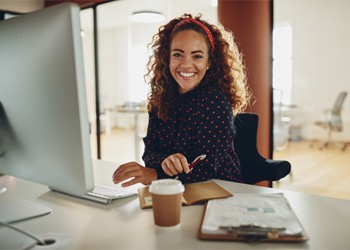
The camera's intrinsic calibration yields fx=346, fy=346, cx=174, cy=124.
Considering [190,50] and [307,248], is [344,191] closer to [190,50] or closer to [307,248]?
[190,50]

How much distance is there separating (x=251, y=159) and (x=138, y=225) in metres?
1.19

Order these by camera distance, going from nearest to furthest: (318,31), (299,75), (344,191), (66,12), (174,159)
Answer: (66,12) < (174,159) < (344,191) < (318,31) < (299,75)

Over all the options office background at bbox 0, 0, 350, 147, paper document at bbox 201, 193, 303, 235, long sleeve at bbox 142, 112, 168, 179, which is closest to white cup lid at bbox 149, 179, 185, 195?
paper document at bbox 201, 193, 303, 235

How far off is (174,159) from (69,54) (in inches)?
22.0

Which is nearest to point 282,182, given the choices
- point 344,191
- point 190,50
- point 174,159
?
point 344,191


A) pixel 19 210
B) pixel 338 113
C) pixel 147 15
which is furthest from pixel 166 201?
pixel 338 113

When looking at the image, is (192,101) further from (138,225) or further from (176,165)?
(138,225)

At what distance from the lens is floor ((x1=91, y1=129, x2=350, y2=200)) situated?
12.5 ft

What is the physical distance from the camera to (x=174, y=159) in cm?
113

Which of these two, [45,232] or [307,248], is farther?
[45,232]

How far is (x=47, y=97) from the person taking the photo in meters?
0.75

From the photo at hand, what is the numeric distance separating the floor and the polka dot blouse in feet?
8.27

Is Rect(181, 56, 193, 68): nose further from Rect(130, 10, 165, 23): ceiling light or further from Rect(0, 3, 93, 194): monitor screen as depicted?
Rect(130, 10, 165, 23): ceiling light

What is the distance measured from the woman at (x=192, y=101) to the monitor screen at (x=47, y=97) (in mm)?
385
